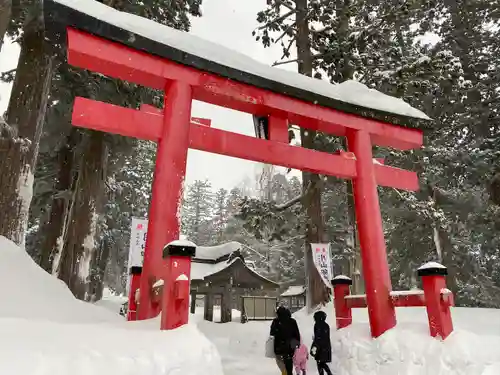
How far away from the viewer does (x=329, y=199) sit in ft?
78.2

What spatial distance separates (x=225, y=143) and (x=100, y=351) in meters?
3.53

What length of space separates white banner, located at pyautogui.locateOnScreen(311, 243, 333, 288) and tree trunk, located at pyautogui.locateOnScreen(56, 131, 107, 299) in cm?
631

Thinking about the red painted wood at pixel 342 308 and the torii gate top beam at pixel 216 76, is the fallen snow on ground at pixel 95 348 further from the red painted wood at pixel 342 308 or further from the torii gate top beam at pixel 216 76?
the red painted wood at pixel 342 308

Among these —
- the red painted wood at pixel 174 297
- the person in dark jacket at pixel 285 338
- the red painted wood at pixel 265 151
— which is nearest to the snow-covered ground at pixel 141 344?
the red painted wood at pixel 174 297

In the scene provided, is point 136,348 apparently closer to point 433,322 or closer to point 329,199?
point 433,322

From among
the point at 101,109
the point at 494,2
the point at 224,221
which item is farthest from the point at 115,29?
the point at 224,221

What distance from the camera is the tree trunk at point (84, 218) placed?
9305 millimetres

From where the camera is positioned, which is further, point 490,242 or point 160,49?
point 490,242

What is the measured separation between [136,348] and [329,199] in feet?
70.7

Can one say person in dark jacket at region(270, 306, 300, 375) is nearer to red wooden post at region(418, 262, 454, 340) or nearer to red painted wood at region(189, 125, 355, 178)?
red wooden post at region(418, 262, 454, 340)

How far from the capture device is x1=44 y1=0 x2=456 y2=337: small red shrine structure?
4.62m

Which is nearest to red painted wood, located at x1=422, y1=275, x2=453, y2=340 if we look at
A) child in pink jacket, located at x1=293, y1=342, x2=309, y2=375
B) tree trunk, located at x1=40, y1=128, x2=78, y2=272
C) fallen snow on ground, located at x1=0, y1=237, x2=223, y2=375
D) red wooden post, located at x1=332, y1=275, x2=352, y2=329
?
red wooden post, located at x1=332, y1=275, x2=352, y2=329

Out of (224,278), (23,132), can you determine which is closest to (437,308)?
(23,132)

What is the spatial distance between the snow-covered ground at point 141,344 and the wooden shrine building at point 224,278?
29.3ft
